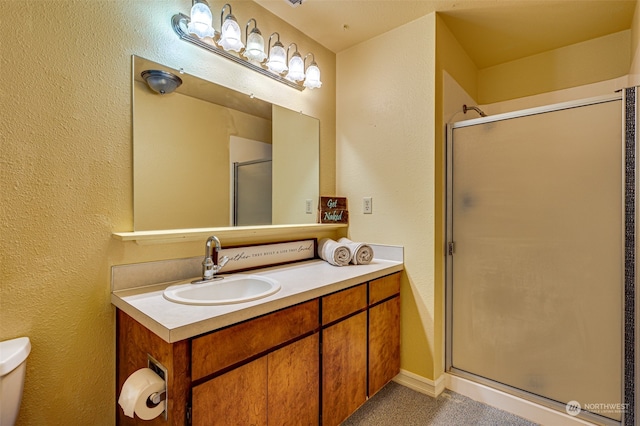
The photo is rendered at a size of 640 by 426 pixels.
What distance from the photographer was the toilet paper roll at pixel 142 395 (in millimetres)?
960

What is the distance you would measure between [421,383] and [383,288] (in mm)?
680

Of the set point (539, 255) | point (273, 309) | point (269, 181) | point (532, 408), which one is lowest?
point (532, 408)

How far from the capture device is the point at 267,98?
191 cm

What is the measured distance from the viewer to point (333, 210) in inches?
88.4

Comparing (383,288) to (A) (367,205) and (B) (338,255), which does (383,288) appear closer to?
(B) (338,255)

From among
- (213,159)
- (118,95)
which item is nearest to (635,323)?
(213,159)

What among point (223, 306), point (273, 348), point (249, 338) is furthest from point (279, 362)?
point (223, 306)

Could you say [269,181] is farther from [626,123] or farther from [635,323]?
[635,323]

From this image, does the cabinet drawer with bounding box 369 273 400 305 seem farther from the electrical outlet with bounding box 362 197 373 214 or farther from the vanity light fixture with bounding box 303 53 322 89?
the vanity light fixture with bounding box 303 53 322 89

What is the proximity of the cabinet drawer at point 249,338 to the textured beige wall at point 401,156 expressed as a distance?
0.86 m

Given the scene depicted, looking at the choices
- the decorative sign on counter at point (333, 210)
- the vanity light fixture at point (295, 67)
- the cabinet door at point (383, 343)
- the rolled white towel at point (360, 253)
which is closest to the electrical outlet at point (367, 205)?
the decorative sign on counter at point (333, 210)

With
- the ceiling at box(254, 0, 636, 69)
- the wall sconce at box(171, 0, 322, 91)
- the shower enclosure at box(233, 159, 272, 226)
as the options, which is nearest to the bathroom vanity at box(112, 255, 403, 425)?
the shower enclosure at box(233, 159, 272, 226)

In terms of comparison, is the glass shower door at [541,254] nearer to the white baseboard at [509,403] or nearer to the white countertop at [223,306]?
the white baseboard at [509,403]

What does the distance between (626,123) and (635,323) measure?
951 mm
